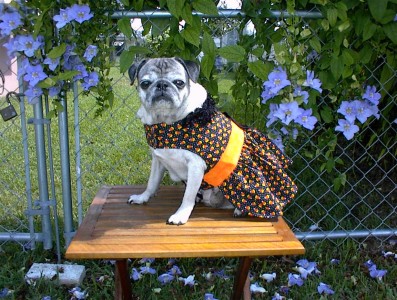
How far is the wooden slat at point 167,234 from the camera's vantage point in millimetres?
1562

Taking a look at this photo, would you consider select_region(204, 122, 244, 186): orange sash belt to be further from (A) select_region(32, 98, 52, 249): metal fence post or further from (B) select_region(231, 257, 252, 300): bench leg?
(A) select_region(32, 98, 52, 249): metal fence post

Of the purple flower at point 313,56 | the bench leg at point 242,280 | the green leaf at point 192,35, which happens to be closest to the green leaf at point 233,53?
the green leaf at point 192,35

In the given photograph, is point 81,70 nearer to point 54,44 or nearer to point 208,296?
point 54,44

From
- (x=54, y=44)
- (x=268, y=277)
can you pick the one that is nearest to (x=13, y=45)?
(x=54, y=44)

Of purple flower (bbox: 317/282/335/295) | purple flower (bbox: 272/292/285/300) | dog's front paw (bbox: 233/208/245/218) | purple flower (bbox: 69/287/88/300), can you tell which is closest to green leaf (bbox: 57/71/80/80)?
dog's front paw (bbox: 233/208/245/218)

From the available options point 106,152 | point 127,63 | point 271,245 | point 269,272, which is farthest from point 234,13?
point 106,152

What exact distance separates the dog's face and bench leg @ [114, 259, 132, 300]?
53cm

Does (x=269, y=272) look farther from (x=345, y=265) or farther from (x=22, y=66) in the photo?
(x=22, y=66)

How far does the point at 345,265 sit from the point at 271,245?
1006mm

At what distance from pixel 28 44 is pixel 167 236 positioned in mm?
926

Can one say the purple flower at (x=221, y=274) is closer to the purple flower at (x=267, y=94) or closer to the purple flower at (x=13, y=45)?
the purple flower at (x=267, y=94)

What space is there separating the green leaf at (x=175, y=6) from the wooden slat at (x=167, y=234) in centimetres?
75

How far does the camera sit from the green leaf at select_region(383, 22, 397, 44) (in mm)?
2053

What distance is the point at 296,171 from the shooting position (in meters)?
3.42
